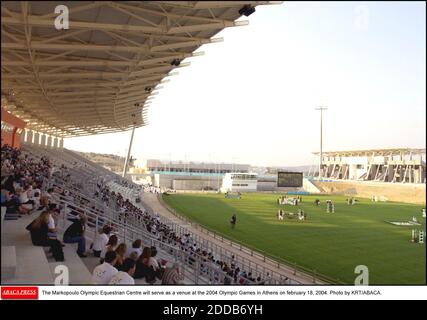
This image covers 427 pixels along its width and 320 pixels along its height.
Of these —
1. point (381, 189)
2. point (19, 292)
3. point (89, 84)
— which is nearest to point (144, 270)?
point (19, 292)

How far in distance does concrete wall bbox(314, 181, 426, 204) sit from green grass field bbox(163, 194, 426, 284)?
2724cm

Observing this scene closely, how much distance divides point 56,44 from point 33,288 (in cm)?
655

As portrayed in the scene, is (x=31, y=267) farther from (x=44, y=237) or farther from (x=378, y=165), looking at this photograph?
(x=378, y=165)

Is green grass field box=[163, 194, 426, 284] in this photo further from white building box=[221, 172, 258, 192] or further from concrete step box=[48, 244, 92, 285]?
white building box=[221, 172, 258, 192]

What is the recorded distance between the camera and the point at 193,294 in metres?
4.68

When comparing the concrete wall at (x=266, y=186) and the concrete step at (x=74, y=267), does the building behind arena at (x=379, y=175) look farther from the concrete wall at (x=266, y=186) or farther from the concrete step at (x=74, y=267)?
the concrete step at (x=74, y=267)

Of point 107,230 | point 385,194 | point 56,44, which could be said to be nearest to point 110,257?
point 107,230

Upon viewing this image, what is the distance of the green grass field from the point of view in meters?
15.6

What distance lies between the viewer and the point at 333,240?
71.6 ft

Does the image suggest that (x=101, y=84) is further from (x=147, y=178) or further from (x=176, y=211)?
(x=147, y=178)

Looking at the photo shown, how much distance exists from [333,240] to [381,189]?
4663 cm

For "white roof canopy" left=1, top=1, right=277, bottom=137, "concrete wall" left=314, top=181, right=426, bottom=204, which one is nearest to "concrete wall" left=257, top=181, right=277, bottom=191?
"concrete wall" left=314, top=181, right=426, bottom=204

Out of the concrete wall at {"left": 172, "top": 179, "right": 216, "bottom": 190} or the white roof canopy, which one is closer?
the white roof canopy

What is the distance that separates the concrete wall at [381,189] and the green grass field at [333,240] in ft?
89.4
